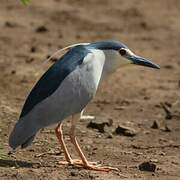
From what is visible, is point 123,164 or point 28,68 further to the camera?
point 28,68

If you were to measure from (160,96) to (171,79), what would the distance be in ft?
3.09

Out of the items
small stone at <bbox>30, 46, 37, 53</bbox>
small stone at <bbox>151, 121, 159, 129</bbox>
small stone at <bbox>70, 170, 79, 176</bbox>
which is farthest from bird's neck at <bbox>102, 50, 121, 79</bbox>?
small stone at <bbox>30, 46, 37, 53</bbox>

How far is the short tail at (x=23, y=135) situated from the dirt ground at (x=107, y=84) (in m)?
0.23

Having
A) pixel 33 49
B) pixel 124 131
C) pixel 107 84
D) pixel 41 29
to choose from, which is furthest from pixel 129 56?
pixel 41 29

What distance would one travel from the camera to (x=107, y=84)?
38.3ft

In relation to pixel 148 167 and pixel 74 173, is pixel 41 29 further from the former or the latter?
pixel 74 173

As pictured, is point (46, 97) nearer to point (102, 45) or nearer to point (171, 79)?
point (102, 45)

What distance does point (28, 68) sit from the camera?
12.2m

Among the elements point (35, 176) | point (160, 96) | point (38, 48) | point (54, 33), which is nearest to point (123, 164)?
point (35, 176)

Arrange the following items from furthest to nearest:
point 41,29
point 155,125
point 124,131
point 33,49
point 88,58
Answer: point 41,29
point 33,49
point 155,125
point 124,131
point 88,58

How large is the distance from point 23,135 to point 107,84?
467 centimetres

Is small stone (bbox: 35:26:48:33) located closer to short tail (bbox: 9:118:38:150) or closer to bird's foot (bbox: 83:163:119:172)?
bird's foot (bbox: 83:163:119:172)

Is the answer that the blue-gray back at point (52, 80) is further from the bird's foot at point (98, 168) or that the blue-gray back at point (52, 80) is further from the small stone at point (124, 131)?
the small stone at point (124, 131)

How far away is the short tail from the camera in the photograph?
709 centimetres
